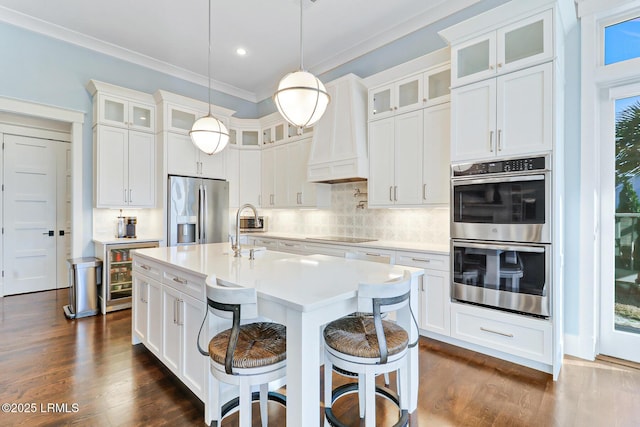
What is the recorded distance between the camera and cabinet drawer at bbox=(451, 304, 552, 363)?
2465 mm

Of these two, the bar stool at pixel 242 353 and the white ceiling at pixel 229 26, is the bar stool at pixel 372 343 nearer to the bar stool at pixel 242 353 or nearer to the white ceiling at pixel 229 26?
the bar stool at pixel 242 353

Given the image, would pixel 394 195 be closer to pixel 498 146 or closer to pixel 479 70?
pixel 498 146

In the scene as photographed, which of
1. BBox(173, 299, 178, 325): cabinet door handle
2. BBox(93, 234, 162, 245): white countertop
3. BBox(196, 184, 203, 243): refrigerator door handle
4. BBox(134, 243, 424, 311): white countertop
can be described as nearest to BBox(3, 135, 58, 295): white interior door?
BBox(93, 234, 162, 245): white countertop

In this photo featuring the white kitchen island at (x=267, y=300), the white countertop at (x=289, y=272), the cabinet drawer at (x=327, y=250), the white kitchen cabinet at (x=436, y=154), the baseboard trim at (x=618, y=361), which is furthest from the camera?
the cabinet drawer at (x=327, y=250)

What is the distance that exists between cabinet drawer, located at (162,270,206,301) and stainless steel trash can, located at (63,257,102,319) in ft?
7.45

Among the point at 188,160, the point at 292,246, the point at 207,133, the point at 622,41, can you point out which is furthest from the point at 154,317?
the point at 622,41

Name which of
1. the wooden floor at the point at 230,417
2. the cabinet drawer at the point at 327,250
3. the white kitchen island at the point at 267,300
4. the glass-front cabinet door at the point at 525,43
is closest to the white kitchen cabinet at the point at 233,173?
the cabinet drawer at the point at 327,250

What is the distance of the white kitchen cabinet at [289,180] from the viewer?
4766 mm

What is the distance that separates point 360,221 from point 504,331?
2225mm

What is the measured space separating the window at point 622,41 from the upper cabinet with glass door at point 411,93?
130 centimetres

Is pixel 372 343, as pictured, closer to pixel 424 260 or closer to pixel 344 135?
pixel 424 260

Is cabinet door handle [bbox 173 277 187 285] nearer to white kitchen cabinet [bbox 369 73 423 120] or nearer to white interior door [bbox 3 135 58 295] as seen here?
white kitchen cabinet [bbox 369 73 423 120]

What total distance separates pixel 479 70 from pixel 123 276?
15.6 feet

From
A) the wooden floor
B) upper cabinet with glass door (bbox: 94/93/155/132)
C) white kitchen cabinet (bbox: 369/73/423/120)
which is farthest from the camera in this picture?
upper cabinet with glass door (bbox: 94/93/155/132)
